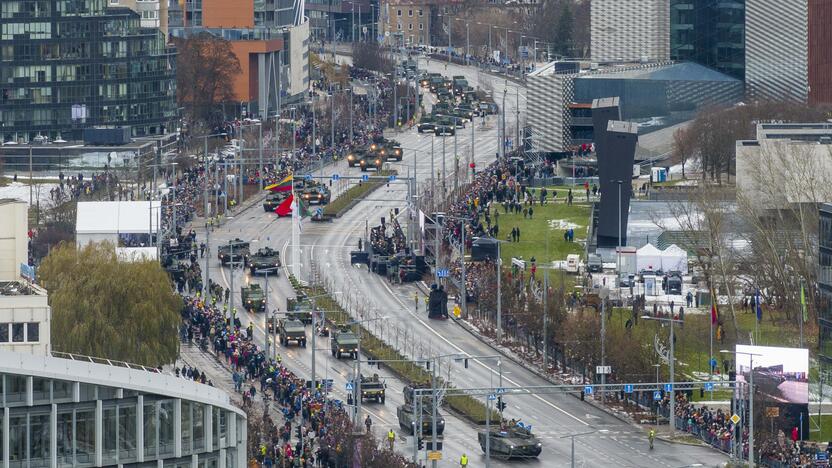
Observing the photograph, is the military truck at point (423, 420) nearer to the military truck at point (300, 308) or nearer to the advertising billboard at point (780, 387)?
the advertising billboard at point (780, 387)

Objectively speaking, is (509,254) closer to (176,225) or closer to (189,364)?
(176,225)

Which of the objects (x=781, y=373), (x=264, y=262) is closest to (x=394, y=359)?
(x=781, y=373)

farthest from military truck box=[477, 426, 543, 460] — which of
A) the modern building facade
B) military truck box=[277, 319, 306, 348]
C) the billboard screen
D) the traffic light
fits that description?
the modern building facade

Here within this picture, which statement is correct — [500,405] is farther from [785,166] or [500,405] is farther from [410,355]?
[785,166]

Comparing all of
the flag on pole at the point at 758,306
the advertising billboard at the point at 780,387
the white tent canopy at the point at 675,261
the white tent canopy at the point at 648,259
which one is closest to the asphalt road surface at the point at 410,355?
the advertising billboard at the point at 780,387

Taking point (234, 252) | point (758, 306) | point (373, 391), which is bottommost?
point (373, 391)

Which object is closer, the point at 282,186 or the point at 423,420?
the point at 423,420
